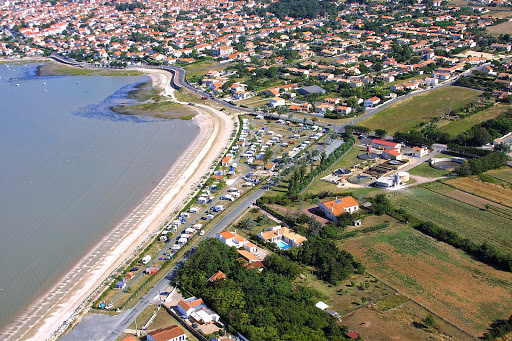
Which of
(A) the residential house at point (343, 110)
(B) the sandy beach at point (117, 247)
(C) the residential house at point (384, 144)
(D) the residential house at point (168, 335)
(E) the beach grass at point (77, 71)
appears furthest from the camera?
(E) the beach grass at point (77, 71)

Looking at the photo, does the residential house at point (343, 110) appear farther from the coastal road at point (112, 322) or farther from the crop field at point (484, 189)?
the coastal road at point (112, 322)

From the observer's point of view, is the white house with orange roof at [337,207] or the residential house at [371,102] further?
the residential house at [371,102]

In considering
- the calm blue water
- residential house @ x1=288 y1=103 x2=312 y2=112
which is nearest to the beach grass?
the calm blue water

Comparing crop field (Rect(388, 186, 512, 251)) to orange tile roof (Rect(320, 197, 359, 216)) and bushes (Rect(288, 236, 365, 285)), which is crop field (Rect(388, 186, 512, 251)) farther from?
bushes (Rect(288, 236, 365, 285))

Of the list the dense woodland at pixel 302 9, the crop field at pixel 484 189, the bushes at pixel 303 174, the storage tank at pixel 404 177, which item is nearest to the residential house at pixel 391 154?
the bushes at pixel 303 174

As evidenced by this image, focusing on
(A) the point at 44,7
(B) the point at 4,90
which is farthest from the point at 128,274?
(A) the point at 44,7

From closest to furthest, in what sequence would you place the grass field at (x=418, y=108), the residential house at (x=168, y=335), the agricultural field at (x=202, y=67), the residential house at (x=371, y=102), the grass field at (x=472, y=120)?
the residential house at (x=168, y=335) → the grass field at (x=472, y=120) → the grass field at (x=418, y=108) → the residential house at (x=371, y=102) → the agricultural field at (x=202, y=67)
